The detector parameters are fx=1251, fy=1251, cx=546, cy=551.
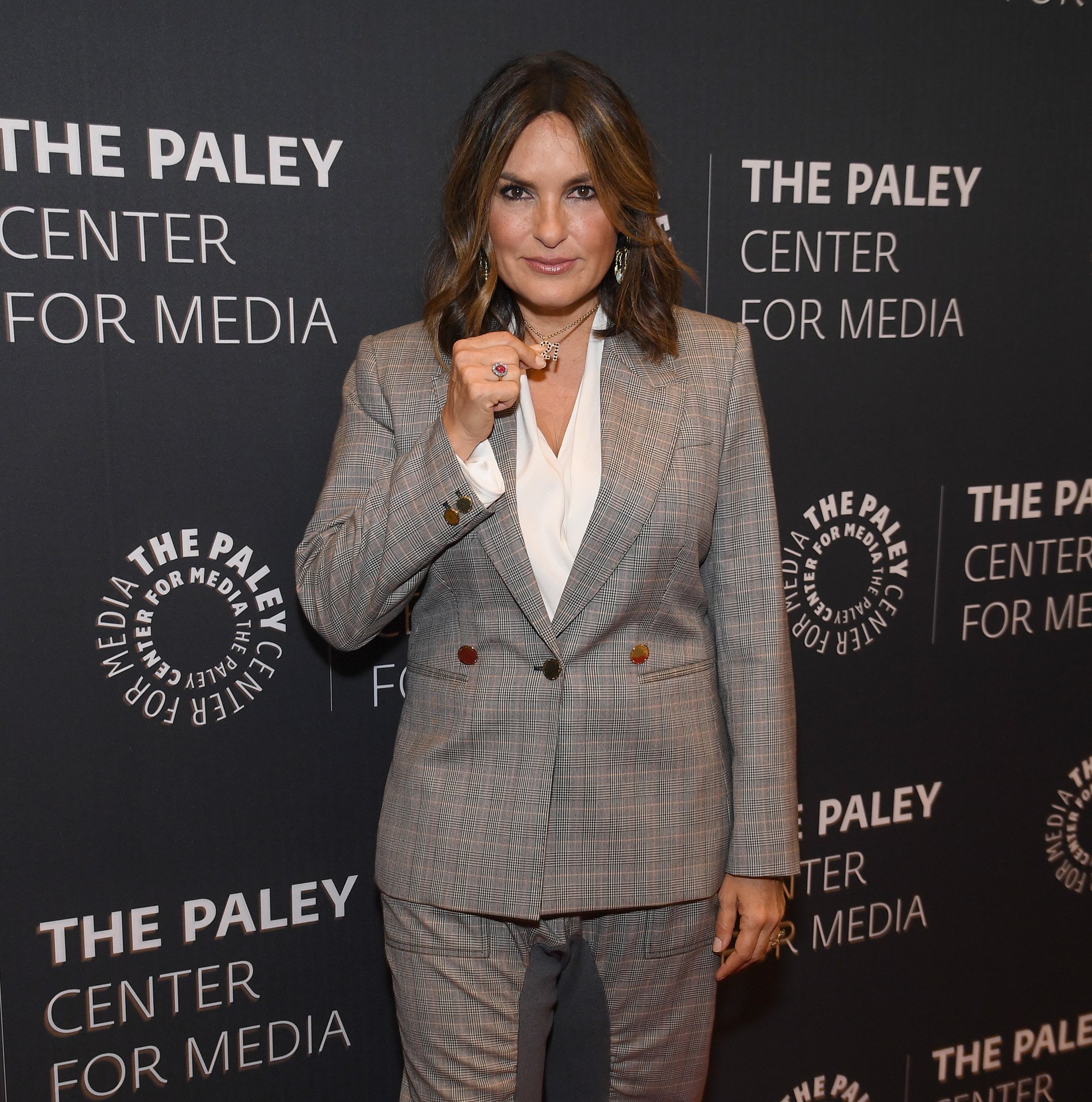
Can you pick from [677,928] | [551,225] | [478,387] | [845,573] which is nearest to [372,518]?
[478,387]

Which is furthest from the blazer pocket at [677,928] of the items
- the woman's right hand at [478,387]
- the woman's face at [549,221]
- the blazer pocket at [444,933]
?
the woman's face at [549,221]

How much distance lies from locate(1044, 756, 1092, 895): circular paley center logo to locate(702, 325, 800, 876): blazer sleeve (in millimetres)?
1224

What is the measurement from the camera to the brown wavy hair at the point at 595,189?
1632 millimetres

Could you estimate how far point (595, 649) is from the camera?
66.1 inches

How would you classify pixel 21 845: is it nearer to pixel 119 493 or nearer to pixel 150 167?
pixel 119 493

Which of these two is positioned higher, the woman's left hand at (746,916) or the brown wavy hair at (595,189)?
the brown wavy hair at (595,189)

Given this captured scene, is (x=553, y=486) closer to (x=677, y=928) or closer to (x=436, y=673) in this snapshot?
(x=436, y=673)

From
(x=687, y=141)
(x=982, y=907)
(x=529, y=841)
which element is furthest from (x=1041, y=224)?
(x=529, y=841)

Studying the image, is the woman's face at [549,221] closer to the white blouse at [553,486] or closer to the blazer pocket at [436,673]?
the white blouse at [553,486]

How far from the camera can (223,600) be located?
2.04m

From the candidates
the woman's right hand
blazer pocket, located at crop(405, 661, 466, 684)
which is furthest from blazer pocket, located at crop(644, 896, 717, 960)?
the woman's right hand

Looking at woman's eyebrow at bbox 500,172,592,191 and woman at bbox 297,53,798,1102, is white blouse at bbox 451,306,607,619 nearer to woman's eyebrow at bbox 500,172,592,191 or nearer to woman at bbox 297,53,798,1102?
woman at bbox 297,53,798,1102

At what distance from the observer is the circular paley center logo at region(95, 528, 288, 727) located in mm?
1979

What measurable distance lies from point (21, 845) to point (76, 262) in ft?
2.98
